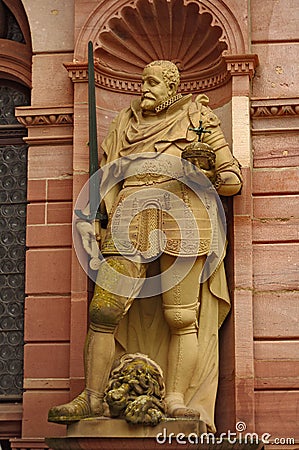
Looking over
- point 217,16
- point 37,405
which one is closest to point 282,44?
point 217,16

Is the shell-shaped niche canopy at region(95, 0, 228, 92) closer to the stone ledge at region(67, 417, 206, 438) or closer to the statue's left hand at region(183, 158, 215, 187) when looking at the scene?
the statue's left hand at region(183, 158, 215, 187)

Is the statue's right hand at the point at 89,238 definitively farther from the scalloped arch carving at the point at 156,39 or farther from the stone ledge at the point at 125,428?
the stone ledge at the point at 125,428

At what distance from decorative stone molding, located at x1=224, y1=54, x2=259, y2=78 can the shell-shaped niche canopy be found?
0.89ft

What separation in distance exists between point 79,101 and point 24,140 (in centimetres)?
68

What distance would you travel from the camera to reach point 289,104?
11.8m

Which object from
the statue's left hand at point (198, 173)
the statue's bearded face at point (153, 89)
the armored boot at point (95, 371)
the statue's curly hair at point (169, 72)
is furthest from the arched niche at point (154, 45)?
the armored boot at point (95, 371)

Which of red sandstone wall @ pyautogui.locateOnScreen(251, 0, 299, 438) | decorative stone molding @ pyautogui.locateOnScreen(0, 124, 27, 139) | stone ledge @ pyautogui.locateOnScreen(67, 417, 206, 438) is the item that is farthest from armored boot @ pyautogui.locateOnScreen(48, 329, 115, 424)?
decorative stone molding @ pyautogui.locateOnScreen(0, 124, 27, 139)

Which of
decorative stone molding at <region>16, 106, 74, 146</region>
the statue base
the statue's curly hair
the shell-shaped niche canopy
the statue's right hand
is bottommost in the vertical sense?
the statue base

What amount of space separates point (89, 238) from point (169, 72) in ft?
5.30

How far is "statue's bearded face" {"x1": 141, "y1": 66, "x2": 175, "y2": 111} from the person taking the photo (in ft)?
37.6

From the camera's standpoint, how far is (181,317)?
10.9 metres

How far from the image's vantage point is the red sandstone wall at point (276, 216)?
11.2m

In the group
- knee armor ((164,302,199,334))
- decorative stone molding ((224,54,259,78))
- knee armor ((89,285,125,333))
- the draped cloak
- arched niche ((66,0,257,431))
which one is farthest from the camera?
arched niche ((66,0,257,431))

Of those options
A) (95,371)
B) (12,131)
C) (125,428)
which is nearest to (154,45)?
(12,131)
